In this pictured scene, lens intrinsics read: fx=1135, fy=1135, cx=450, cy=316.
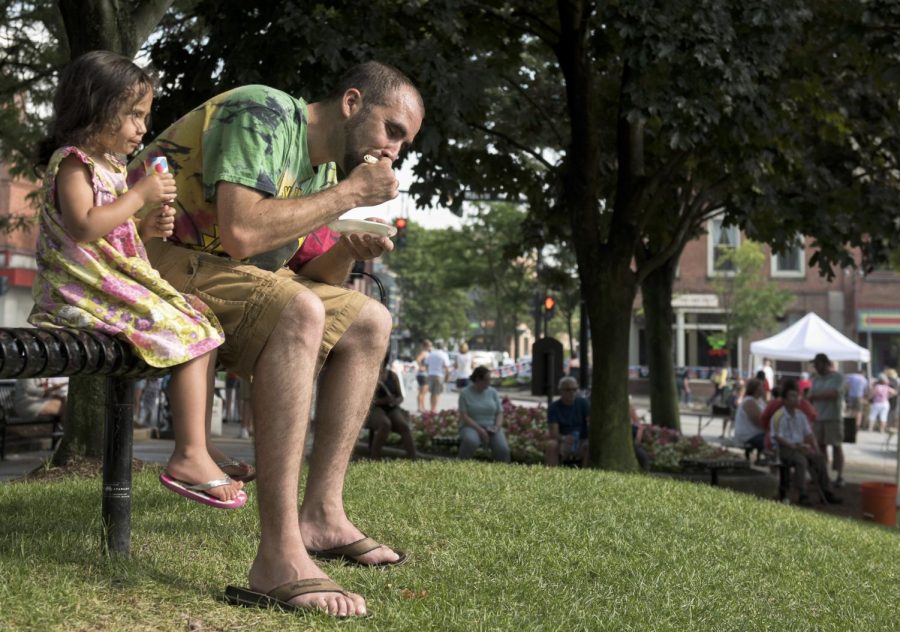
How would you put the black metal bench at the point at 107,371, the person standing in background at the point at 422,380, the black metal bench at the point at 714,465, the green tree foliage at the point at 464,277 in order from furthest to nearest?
the green tree foliage at the point at 464,277 → the person standing in background at the point at 422,380 → the black metal bench at the point at 714,465 → the black metal bench at the point at 107,371

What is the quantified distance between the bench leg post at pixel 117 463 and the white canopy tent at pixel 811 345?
78.1ft

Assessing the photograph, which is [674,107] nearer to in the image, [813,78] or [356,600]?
[813,78]

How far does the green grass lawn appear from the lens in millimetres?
3137

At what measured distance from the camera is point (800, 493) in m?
15.0

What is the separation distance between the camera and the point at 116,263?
10.9ft

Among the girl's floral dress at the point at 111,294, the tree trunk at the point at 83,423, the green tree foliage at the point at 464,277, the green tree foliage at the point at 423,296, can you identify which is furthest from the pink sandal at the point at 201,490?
the green tree foliage at the point at 423,296

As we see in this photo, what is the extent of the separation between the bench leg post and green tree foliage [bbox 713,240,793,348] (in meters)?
47.9

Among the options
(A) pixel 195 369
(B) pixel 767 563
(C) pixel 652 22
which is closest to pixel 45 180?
(A) pixel 195 369

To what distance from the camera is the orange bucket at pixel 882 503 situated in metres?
12.2

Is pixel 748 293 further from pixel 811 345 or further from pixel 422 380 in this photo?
pixel 811 345

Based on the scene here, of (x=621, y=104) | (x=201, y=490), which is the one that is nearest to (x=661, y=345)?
(x=621, y=104)

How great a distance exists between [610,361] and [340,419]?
1001cm

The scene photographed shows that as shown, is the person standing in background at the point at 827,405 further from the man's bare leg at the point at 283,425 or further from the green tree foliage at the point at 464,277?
the man's bare leg at the point at 283,425

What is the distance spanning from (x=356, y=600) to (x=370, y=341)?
3.06 feet
